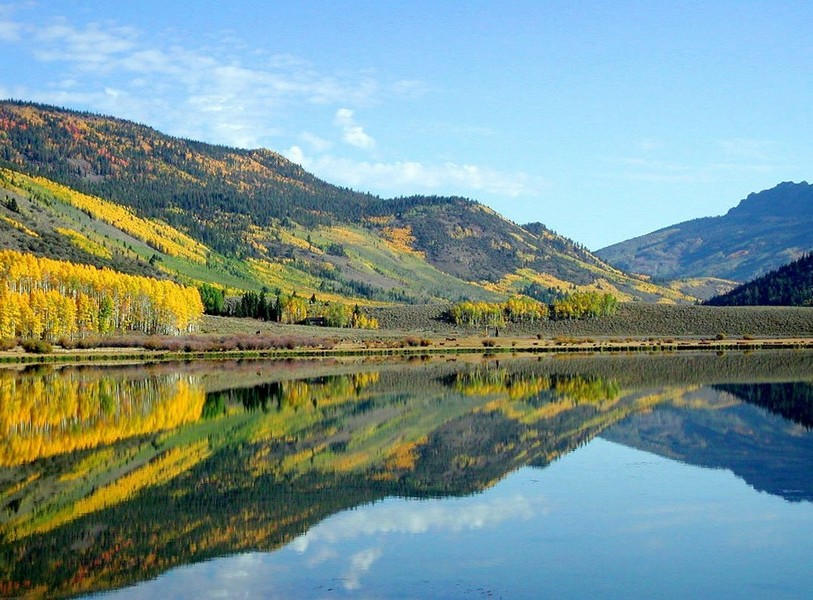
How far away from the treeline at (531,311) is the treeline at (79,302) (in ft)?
199

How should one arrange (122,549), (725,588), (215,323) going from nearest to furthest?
(725,588) → (122,549) → (215,323)

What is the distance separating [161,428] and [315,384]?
28689 millimetres

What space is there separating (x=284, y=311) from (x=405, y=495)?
15144 cm

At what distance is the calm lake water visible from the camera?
76.0 ft

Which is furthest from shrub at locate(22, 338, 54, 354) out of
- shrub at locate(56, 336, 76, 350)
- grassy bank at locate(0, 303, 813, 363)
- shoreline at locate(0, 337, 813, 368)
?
shrub at locate(56, 336, 76, 350)

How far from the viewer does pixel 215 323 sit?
160m

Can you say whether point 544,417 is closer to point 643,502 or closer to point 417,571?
point 643,502

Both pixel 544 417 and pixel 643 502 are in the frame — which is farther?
pixel 544 417

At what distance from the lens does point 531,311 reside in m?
192

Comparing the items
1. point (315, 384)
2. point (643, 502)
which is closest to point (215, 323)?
point (315, 384)

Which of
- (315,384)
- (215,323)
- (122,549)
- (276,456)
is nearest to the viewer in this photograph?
(122,549)

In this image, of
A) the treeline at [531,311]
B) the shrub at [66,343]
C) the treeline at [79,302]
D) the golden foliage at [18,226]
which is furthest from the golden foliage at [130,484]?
the golden foliage at [18,226]

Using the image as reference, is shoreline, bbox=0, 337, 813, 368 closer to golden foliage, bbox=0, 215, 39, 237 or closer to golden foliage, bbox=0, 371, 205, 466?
golden foliage, bbox=0, 371, 205, 466

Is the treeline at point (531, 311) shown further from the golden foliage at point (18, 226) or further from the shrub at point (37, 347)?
the shrub at point (37, 347)
